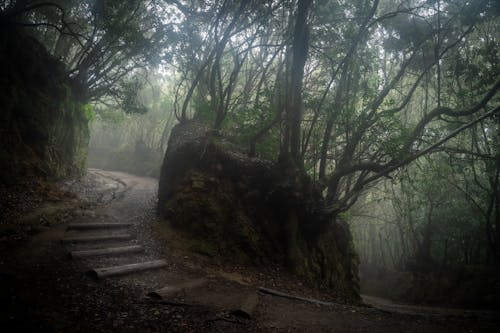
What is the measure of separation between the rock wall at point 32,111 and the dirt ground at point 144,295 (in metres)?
2.00

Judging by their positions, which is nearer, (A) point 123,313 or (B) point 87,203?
(A) point 123,313

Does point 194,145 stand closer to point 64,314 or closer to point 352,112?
point 352,112

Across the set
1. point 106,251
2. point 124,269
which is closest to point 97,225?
point 106,251

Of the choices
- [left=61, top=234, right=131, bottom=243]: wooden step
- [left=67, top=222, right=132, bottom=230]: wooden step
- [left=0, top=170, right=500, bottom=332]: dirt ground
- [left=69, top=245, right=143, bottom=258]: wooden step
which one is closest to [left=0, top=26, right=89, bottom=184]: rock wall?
[left=0, top=170, right=500, bottom=332]: dirt ground

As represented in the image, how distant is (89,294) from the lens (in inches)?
171

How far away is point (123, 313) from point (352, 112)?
7.92 metres

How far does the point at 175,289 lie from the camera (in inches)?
196

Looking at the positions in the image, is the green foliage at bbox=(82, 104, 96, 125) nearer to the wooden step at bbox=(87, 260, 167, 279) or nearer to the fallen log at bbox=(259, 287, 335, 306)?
the wooden step at bbox=(87, 260, 167, 279)

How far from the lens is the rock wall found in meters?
8.42

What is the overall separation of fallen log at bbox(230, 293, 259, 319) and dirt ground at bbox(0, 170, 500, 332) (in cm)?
7

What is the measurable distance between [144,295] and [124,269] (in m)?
1.04

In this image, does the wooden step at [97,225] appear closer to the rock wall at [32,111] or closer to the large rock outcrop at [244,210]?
the large rock outcrop at [244,210]

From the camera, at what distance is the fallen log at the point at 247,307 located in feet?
14.4

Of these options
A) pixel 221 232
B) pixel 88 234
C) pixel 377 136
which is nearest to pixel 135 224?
pixel 88 234
